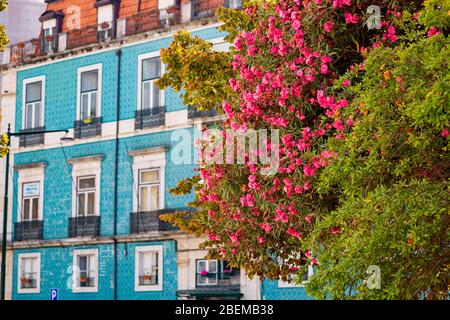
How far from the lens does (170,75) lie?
2089 cm

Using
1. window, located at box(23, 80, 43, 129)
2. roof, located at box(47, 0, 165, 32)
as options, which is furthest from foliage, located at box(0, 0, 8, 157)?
window, located at box(23, 80, 43, 129)

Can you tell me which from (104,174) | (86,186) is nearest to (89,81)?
(104,174)

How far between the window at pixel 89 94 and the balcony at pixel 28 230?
414cm

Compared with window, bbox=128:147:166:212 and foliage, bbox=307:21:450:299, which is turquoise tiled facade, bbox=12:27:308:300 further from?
foliage, bbox=307:21:450:299

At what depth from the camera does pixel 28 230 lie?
136ft

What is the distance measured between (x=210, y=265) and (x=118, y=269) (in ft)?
13.3

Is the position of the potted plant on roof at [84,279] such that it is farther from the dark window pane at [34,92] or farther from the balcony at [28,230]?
the dark window pane at [34,92]

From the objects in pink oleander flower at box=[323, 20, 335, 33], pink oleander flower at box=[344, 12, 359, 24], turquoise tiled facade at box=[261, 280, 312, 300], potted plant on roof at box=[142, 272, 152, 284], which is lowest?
turquoise tiled facade at box=[261, 280, 312, 300]

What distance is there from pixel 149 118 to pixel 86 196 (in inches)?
151

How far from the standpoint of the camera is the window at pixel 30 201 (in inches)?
1640

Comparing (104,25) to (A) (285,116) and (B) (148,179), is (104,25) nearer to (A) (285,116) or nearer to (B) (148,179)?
(B) (148,179)

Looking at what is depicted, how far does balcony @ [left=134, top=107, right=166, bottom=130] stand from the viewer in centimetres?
3819

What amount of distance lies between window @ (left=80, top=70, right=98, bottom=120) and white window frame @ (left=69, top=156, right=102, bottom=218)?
156cm
